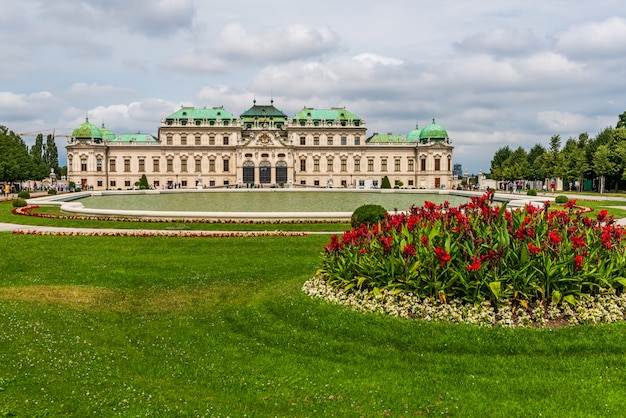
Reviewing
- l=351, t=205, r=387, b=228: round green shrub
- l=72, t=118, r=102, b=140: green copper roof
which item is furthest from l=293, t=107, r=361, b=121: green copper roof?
l=351, t=205, r=387, b=228: round green shrub

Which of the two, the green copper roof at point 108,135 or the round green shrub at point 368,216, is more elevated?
the green copper roof at point 108,135

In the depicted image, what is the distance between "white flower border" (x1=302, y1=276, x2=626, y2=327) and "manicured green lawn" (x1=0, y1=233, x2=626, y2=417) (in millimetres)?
328

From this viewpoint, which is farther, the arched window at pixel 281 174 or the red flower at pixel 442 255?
the arched window at pixel 281 174

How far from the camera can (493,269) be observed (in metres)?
9.99

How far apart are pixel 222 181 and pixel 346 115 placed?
28.5 m

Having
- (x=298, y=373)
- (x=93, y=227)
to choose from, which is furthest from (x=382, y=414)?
(x=93, y=227)

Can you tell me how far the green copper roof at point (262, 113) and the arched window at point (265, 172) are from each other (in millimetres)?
12404

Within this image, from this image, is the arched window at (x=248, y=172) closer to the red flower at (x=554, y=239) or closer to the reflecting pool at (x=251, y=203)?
the reflecting pool at (x=251, y=203)

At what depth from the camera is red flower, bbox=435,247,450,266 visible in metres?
9.88

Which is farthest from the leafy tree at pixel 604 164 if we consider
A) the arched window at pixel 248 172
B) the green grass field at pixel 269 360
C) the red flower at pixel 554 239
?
the green grass field at pixel 269 360

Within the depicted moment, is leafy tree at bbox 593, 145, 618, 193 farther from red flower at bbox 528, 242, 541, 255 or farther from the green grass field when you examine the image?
the green grass field

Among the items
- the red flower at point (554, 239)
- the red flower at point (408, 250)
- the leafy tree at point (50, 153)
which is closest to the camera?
the red flower at point (554, 239)

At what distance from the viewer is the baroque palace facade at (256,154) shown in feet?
330

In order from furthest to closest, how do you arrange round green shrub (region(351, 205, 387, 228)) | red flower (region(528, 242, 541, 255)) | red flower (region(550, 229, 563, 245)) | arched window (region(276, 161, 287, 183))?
1. arched window (region(276, 161, 287, 183))
2. round green shrub (region(351, 205, 387, 228))
3. red flower (region(550, 229, 563, 245))
4. red flower (region(528, 242, 541, 255))
